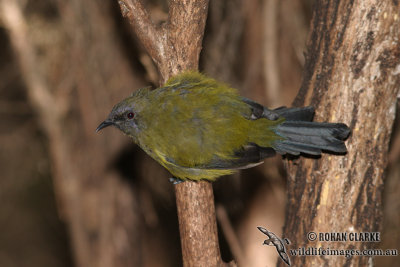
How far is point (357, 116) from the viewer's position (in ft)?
10.2

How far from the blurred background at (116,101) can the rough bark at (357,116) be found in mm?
2023

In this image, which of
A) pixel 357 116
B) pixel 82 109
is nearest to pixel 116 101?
pixel 82 109

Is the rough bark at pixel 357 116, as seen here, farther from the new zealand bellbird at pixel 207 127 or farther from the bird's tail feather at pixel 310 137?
the new zealand bellbird at pixel 207 127

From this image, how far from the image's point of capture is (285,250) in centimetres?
334

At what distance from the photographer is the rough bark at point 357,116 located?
3.09 m

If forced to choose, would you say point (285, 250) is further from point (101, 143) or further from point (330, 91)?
point (101, 143)

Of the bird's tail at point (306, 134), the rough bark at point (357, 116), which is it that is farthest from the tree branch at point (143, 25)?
the rough bark at point (357, 116)

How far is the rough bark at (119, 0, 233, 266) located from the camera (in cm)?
315

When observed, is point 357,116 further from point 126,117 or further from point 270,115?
point 126,117

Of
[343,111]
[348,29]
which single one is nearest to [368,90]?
[343,111]

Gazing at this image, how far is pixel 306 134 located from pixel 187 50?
102 cm

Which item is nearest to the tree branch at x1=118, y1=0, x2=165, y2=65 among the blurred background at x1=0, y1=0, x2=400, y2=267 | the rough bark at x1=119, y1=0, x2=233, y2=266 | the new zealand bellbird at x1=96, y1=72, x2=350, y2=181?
the rough bark at x1=119, y1=0, x2=233, y2=266

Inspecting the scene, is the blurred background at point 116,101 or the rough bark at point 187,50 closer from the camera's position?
the rough bark at point 187,50

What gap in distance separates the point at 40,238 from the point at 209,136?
6.16 meters
